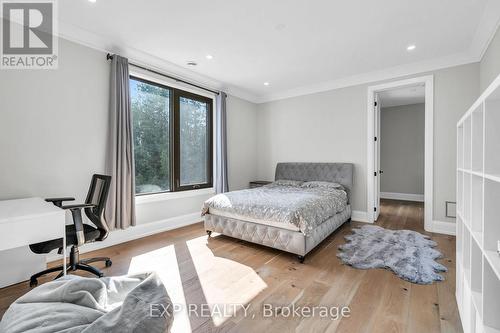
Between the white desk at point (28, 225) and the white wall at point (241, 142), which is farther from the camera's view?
the white wall at point (241, 142)

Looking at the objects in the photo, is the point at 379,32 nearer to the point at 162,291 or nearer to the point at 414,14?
the point at 414,14

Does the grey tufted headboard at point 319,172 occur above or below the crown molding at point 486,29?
below

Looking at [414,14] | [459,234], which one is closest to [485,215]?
[459,234]

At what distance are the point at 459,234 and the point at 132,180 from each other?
3.65 metres

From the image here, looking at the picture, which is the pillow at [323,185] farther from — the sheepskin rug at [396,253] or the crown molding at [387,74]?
the crown molding at [387,74]

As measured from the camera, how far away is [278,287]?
2.12 meters

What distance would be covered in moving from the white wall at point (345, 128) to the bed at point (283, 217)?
2.53 ft

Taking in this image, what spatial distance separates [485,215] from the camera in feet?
3.57

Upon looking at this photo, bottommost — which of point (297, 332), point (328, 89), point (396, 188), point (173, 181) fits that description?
point (297, 332)

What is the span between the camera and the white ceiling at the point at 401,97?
5020 mm

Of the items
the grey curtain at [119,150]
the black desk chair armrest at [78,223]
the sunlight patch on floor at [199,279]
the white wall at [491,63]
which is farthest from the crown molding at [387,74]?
the black desk chair armrest at [78,223]

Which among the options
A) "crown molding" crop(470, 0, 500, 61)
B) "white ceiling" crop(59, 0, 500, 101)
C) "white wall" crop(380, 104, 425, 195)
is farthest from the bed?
"white wall" crop(380, 104, 425, 195)

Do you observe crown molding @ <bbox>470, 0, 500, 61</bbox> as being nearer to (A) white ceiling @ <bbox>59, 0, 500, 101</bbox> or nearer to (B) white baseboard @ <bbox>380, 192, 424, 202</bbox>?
(A) white ceiling @ <bbox>59, 0, 500, 101</bbox>

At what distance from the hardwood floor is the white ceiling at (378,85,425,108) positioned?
3.22m
